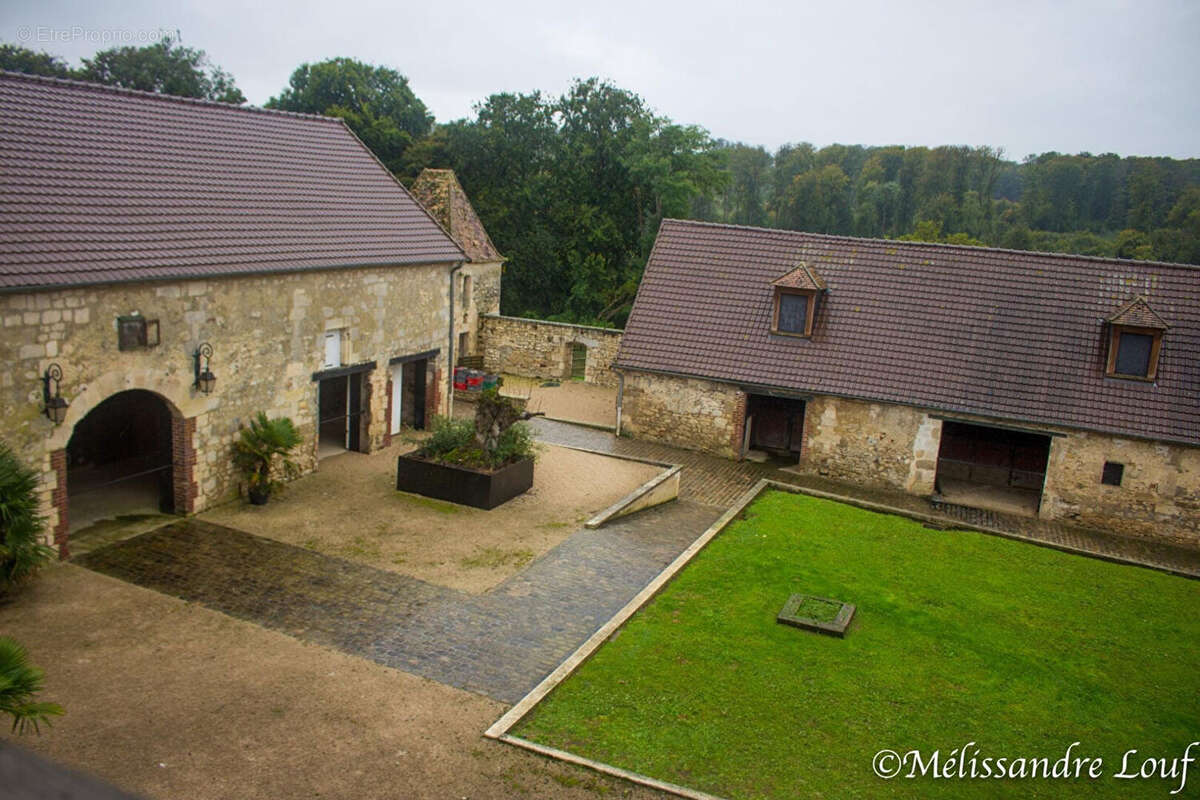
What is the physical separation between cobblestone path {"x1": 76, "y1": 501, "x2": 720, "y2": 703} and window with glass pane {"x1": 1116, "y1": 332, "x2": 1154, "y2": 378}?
36.1 feet

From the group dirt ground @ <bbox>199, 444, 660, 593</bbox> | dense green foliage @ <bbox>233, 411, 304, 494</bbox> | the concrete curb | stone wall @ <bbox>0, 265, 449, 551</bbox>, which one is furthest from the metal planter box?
stone wall @ <bbox>0, 265, 449, 551</bbox>

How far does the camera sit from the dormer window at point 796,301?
21609mm

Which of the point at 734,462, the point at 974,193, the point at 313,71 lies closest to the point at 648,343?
the point at 734,462

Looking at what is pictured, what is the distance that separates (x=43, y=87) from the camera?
1516 cm

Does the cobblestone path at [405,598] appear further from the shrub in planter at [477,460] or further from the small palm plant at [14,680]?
the small palm plant at [14,680]

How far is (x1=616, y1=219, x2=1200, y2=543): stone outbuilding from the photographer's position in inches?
741

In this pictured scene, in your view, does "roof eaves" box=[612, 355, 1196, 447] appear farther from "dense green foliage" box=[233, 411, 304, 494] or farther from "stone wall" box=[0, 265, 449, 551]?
"dense green foliage" box=[233, 411, 304, 494]

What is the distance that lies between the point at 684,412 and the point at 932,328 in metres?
5.88

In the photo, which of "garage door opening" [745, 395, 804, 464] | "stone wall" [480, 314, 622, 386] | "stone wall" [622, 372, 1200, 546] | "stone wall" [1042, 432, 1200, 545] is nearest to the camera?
"stone wall" [1042, 432, 1200, 545]

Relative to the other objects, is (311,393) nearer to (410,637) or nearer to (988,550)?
(410,637)

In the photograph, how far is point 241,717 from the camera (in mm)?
9258

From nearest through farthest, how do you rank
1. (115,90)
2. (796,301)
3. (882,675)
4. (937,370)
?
(882,675) → (115,90) → (937,370) → (796,301)

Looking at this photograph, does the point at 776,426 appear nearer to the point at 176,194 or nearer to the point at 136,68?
the point at 176,194

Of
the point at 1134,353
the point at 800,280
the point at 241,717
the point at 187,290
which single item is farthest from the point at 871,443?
the point at 241,717
